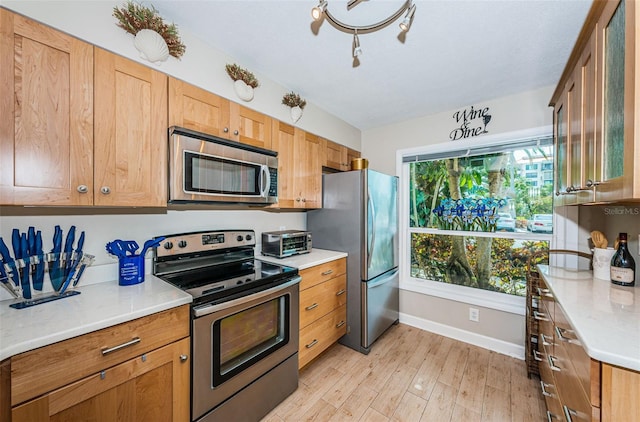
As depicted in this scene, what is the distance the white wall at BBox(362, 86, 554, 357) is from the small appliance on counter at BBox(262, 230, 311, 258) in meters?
1.46

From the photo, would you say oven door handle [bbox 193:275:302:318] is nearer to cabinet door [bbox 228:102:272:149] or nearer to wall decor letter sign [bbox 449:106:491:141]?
cabinet door [bbox 228:102:272:149]

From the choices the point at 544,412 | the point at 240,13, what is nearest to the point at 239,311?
the point at 240,13

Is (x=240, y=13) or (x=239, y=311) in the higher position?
(x=240, y=13)

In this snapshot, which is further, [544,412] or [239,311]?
[544,412]

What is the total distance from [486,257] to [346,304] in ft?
5.10

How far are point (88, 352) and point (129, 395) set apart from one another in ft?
0.95

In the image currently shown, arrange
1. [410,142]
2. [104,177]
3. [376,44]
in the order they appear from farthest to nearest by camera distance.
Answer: [410,142] → [376,44] → [104,177]

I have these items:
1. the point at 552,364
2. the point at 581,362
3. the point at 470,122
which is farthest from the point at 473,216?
the point at 581,362

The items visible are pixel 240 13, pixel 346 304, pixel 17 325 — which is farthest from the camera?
pixel 346 304

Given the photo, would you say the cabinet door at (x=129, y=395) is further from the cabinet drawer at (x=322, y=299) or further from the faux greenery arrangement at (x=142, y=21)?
the faux greenery arrangement at (x=142, y=21)

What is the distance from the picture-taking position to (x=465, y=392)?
189cm

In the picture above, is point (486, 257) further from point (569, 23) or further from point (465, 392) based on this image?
point (569, 23)

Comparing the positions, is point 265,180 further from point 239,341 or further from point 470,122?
point 470,122

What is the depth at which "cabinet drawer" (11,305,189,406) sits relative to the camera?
0.86 meters
